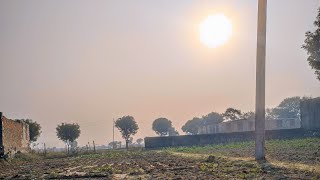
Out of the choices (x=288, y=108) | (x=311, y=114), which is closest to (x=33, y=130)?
(x=311, y=114)

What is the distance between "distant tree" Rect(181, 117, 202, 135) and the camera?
435 feet

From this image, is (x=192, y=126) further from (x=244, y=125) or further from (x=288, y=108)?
(x=244, y=125)

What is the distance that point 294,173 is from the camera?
11734 mm

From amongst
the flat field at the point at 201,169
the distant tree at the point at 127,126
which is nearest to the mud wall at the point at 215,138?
the flat field at the point at 201,169

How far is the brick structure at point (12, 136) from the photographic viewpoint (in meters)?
37.4

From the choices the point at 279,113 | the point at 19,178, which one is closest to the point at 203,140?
the point at 19,178

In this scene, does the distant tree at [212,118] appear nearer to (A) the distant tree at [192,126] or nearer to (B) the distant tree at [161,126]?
(A) the distant tree at [192,126]

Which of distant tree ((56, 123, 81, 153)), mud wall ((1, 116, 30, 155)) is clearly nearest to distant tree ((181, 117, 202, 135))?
distant tree ((56, 123, 81, 153))

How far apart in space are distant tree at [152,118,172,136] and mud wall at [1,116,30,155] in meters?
73.9

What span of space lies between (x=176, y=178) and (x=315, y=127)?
41.1 meters

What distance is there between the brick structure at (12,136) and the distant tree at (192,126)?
3393 inches

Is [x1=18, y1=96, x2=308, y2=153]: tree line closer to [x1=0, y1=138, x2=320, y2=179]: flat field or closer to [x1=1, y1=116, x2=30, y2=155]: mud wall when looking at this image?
[x1=1, y1=116, x2=30, y2=155]: mud wall

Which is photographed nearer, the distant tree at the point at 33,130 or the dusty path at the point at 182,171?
the dusty path at the point at 182,171

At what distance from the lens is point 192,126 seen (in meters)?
135
